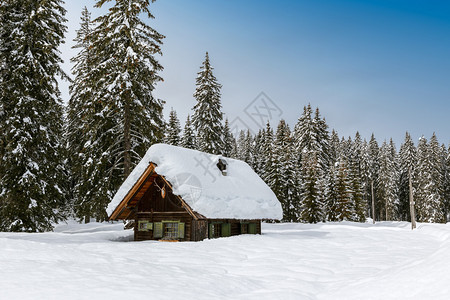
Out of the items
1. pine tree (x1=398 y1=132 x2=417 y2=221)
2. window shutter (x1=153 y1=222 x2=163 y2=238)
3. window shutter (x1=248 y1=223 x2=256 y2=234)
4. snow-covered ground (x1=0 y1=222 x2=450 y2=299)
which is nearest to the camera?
snow-covered ground (x1=0 y1=222 x2=450 y2=299)

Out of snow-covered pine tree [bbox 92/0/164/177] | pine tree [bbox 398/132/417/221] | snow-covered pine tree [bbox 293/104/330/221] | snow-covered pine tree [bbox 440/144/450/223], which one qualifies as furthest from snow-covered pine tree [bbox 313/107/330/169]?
snow-covered pine tree [bbox 92/0/164/177]

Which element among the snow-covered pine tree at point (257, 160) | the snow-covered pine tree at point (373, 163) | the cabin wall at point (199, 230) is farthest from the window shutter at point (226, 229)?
the snow-covered pine tree at point (373, 163)

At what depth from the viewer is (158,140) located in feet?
80.3

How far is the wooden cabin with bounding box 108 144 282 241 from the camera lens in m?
19.6

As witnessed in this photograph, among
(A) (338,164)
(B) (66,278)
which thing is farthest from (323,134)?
(B) (66,278)

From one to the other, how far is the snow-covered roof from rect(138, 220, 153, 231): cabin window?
220cm

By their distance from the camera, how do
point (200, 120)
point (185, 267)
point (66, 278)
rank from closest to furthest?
point (66, 278) → point (185, 267) → point (200, 120)

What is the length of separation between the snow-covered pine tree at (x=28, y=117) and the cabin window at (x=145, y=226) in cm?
516

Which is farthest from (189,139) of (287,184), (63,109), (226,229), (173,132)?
(226,229)

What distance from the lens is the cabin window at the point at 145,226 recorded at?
21.2m

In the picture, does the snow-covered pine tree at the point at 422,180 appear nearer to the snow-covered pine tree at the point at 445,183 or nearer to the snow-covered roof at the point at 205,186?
the snow-covered pine tree at the point at 445,183

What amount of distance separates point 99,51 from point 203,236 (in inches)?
579

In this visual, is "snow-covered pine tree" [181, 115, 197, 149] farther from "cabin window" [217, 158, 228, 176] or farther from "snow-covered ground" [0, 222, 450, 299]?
"snow-covered ground" [0, 222, 450, 299]

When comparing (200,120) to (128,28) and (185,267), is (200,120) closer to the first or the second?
(128,28)
